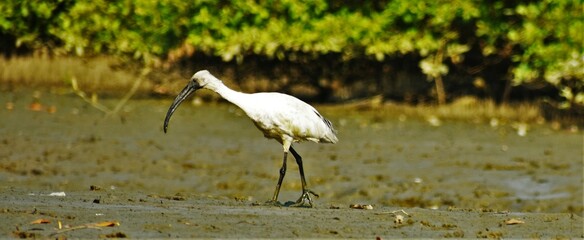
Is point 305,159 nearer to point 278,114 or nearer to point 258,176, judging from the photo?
point 258,176

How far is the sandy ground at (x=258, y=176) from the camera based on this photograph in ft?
29.9

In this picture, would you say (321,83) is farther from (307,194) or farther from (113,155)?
(307,194)

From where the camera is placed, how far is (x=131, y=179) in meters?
14.4

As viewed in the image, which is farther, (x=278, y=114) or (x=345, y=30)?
(x=345, y=30)

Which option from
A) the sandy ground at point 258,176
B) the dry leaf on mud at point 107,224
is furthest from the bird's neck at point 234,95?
the dry leaf on mud at point 107,224

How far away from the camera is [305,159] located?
15.9 meters

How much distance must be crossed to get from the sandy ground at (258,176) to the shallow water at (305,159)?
0.02 m

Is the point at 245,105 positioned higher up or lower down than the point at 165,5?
lower down

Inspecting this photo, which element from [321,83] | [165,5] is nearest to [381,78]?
[321,83]

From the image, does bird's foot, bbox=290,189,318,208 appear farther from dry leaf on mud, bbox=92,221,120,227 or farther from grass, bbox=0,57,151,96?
grass, bbox=0,57,151,96

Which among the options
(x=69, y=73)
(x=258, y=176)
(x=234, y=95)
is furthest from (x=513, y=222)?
(x=69, y=73)

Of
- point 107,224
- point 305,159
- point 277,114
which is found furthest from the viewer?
point 305,159

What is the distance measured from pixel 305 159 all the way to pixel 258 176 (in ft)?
3.59

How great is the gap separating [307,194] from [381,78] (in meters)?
10.3
